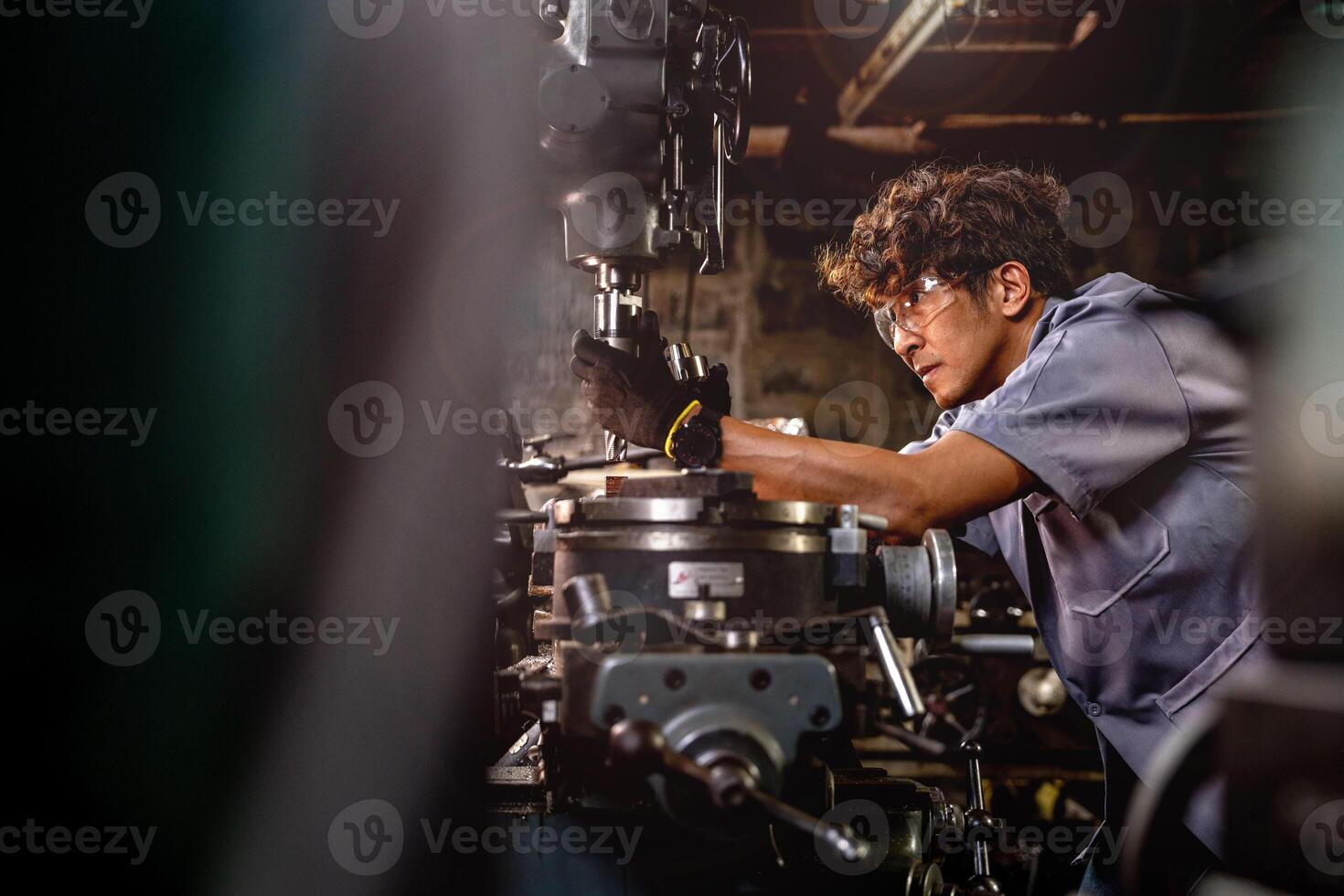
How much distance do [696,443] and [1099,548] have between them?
79cm

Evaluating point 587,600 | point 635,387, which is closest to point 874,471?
point 635,387

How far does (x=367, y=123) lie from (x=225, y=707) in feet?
2.18

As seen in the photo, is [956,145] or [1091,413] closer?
[1091,413]

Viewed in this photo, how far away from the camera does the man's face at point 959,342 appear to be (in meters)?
1.89

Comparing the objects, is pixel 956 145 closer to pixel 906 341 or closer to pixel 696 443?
pixel 906 341

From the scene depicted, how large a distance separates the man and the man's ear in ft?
0.66

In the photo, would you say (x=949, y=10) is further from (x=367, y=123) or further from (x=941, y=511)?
(x=367, y=123)

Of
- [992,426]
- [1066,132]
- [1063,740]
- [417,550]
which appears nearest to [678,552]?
[417,550]

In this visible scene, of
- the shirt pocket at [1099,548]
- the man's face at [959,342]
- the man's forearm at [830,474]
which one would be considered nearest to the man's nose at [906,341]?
the man's face at [959,342]

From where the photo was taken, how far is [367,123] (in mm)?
1037

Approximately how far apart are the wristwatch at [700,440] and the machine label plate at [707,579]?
1.75 ft

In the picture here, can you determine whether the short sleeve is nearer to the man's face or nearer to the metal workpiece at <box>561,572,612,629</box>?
the man's face

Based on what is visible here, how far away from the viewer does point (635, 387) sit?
1.32 metres

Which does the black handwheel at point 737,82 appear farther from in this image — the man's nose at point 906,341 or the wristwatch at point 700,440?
the man's nose at point 906,341
